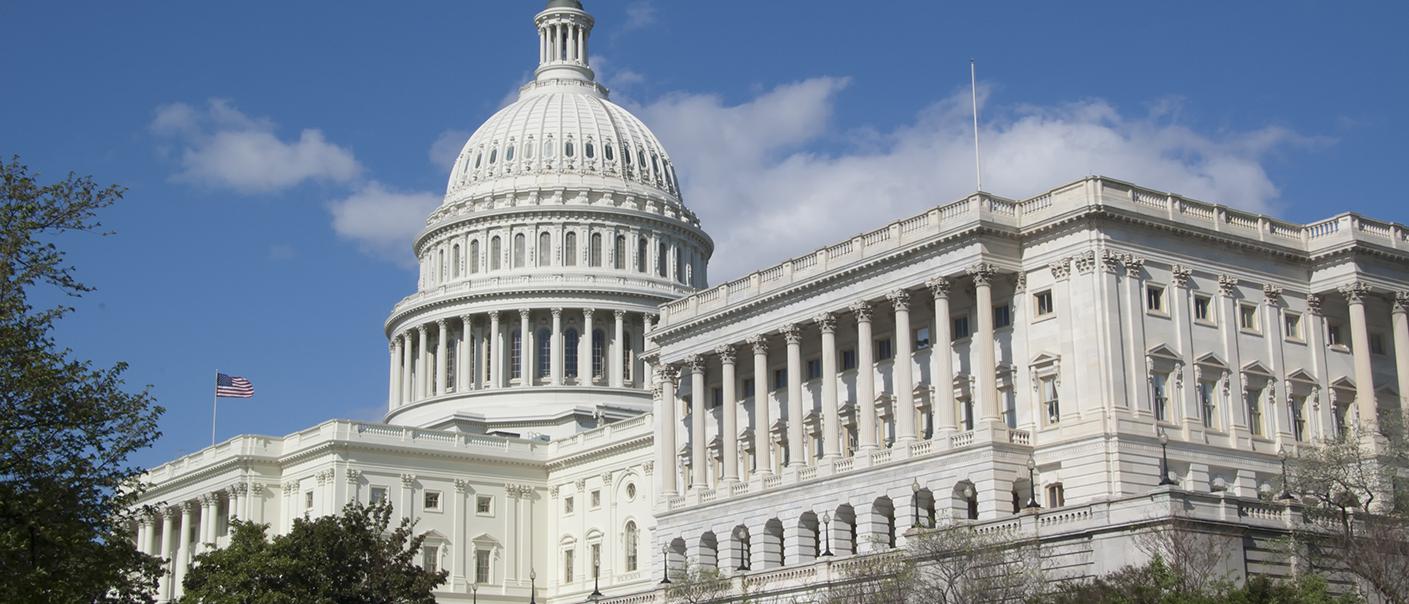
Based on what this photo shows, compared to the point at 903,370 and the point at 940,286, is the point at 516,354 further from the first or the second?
the point at 940,286

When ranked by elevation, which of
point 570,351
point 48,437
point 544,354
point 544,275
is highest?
point 544,275

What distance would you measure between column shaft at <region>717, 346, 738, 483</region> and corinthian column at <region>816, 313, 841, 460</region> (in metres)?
6.16

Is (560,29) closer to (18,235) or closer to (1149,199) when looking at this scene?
(1149,199)

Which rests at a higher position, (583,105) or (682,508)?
(583,105)

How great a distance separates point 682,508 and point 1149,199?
28.6 m

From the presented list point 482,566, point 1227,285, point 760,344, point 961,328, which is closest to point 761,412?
point 760,344

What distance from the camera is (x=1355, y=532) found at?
A: 65375 mm

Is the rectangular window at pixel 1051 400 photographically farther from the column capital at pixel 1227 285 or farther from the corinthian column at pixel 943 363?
the column capital at pixel 1227 285

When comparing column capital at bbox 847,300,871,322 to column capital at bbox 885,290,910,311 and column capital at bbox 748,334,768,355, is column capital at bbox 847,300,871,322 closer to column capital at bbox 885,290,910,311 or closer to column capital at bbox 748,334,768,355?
column capital at bbox 885,290,910,311

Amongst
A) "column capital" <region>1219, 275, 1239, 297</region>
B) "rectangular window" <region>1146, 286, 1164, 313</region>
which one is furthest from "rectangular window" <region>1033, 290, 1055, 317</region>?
"column capital" <region>1219, 275, 1239, 297</region>

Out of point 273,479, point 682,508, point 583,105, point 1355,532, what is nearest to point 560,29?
point 583,105

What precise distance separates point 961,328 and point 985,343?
14.3 feet

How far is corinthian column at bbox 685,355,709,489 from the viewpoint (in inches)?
3772

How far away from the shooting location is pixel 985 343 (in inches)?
3125
